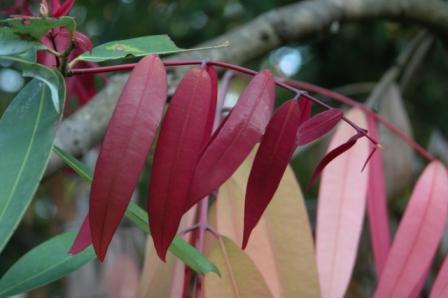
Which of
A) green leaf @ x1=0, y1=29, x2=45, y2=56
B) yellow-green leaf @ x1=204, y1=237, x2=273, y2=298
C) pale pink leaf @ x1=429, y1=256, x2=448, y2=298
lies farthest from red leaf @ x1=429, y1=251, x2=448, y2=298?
green leaf @ x1=0, y1=29, x2=45, y2=56

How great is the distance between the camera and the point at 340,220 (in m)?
0.66

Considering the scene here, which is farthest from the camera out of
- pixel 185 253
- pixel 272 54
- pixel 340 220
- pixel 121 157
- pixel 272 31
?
pixel 272 54

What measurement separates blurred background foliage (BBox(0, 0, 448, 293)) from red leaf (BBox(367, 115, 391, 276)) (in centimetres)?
76

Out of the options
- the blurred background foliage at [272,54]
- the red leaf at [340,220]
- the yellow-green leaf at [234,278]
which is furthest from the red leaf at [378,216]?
the blurred background foliage at [272,54]

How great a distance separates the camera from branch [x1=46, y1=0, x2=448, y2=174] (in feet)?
2.73

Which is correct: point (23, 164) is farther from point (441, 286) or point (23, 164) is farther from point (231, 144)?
point (441, 286)

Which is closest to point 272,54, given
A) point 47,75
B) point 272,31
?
point 272,31

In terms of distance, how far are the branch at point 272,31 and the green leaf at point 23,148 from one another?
31 cm

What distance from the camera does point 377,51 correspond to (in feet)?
5.38

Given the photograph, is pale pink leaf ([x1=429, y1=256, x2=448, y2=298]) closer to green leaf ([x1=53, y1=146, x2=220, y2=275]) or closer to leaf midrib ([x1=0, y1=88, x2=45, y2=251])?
green leaf ([x1=53, y1=146, x2=220, y2=275])

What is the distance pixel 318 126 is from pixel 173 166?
3.8 inches

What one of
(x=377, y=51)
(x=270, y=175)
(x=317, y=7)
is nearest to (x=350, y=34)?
(x=377, y=51)

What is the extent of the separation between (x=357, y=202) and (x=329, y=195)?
2 centimetres

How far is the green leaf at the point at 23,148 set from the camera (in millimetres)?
416
